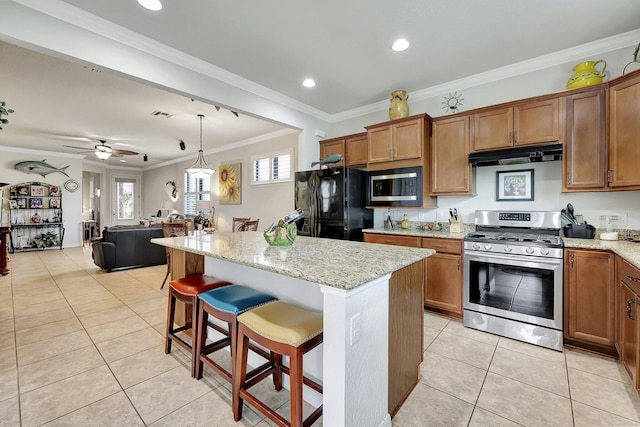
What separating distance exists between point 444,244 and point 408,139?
1.34m

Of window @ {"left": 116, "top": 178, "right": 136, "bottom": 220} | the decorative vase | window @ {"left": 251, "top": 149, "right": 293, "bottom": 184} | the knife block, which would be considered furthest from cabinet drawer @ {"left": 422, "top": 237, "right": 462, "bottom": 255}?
window @ {"left": 116, "top": 178, "right": 136, "bottom": 220}

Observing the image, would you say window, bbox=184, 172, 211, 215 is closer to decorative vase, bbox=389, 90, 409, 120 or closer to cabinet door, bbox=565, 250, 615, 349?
decorative vase, bbox=389, 90, 409, 120

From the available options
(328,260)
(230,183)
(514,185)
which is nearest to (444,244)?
(514,185)

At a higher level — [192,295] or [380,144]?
[380,144]

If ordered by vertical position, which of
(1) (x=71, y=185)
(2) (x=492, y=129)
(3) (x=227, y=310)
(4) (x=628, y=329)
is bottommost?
(4) (x=628, y=329)

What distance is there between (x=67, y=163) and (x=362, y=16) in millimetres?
9333

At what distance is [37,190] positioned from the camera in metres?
7.34

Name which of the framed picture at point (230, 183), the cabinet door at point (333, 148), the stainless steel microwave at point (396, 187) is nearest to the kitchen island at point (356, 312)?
the stainless steel microwave at point (396, 187)

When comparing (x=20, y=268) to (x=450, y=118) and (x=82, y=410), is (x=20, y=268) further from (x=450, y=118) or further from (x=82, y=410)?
(x=450, y=118)

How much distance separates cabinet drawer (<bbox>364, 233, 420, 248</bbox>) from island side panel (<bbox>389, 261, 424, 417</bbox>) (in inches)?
51.3

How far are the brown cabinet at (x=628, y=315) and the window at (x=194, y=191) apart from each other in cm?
764

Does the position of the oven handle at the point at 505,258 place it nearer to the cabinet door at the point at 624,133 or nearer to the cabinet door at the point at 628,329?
the cabinet door at the point at 628,329

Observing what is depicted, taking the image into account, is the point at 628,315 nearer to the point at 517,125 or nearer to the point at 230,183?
the point at 517,125

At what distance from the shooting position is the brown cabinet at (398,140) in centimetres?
327
